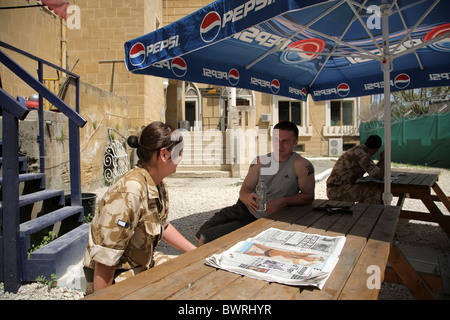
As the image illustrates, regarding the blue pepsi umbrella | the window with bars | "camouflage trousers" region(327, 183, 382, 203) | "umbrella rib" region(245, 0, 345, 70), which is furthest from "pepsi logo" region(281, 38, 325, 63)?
the window with bars

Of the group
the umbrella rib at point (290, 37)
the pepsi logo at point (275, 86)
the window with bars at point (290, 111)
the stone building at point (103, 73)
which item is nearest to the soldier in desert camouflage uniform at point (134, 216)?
the umbrella rib at point (290, 37)

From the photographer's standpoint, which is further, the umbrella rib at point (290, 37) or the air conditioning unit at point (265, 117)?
the air conditioning unit at point (265, 117)

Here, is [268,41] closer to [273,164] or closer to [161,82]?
[273,164]

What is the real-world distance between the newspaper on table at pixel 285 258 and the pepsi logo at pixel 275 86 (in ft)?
12.0

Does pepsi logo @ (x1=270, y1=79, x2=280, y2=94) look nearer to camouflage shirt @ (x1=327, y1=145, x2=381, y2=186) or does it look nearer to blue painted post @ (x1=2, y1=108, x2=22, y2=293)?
camouflage shirt @ (x1=327, y1=145, x2=381, y2=186)

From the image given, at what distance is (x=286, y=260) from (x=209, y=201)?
5.29 meters

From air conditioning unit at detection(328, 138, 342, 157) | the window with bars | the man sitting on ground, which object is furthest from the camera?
the window with bars

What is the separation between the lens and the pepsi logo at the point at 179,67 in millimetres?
3805

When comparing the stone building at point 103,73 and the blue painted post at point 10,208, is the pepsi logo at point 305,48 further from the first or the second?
the stone building at point 103,73

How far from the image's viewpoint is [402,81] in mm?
5215

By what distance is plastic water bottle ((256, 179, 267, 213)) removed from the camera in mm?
2867

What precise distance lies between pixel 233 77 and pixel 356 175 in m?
2.17

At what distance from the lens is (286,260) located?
1.40m

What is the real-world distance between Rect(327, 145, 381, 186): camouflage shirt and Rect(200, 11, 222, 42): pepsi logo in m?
2.63
